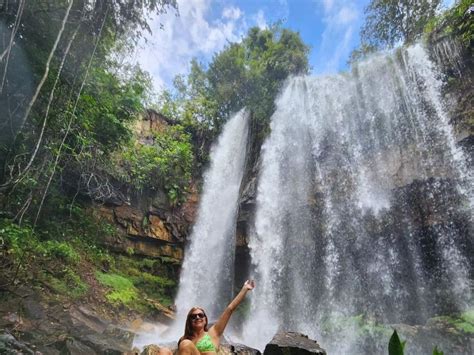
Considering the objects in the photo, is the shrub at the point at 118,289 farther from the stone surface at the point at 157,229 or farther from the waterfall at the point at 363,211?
the waterfall at the point at 363,211

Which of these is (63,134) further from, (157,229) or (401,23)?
(401,23)

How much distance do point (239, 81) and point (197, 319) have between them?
608 inches

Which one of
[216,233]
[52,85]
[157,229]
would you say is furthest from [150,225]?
[52,85]

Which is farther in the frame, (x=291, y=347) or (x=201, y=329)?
(x=291, y=347)

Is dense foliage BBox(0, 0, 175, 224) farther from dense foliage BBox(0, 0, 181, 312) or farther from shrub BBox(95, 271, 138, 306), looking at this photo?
shrub BBox(95, 271, 138, 306)

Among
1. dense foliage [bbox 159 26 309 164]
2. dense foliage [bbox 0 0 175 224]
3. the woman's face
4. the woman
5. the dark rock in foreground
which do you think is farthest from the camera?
dense foliage [bbox 159 26 309 164]

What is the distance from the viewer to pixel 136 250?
12547mm

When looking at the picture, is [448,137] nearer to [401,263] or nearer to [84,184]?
[401,263]

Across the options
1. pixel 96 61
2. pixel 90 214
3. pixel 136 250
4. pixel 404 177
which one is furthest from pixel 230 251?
pixel 96 61

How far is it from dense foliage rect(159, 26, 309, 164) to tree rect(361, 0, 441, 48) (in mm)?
3418

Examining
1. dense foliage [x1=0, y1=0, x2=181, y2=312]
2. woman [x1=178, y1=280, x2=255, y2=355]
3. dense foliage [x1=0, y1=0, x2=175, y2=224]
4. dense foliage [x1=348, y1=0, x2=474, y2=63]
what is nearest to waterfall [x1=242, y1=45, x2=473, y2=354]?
dense foliage [x1=348, y1=0, x2=474, y2=63]

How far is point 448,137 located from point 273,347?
9.26m

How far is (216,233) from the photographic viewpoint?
13.9 m

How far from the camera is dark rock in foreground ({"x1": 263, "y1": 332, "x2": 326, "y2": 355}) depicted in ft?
14.4
